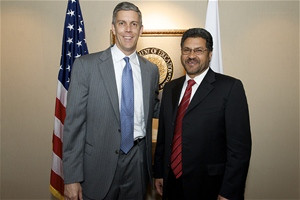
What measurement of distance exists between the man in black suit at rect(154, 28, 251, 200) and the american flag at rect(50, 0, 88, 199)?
1.27 m

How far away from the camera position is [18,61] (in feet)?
9.55

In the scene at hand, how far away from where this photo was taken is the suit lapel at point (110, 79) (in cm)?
163

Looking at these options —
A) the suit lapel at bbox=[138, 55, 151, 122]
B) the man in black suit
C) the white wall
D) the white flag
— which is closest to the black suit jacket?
the man in black suit

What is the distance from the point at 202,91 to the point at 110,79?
0.64 metres

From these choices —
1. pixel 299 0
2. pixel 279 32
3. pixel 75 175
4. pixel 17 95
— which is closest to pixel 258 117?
pixel 279 32

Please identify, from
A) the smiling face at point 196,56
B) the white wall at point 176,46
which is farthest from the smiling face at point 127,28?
the white wall at point 176,46

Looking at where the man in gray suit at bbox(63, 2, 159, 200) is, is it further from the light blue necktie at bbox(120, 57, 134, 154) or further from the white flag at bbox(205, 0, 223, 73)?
the white flag at bbox(205, 0, 223, 73)

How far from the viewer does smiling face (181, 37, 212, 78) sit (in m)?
1.71

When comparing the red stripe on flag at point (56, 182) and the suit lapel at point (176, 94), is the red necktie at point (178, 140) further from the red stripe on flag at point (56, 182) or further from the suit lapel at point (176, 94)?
the red stripe on flag at point (56, 182)

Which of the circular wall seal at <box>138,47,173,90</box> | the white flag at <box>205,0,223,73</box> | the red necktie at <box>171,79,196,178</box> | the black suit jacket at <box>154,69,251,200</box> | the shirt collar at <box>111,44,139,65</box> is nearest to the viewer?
the black suit jacket at <box>154,69,251,200</box>

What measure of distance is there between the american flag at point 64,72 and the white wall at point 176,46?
0.39 meters

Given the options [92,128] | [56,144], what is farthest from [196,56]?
[56,144]

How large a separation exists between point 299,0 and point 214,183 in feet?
8.25

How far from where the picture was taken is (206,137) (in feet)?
5.27
